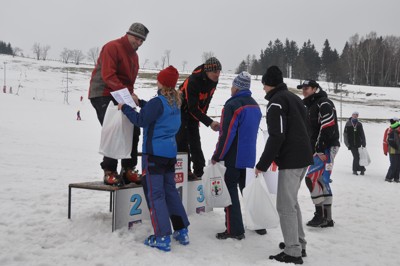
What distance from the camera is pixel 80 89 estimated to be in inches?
2138

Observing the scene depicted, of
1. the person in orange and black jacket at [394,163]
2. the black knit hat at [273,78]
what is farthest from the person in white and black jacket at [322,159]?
the person in orange and black jacket at [394,163]

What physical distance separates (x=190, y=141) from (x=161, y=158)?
1.55 metres

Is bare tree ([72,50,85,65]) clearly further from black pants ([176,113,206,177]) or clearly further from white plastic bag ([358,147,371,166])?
black pants ([176,113,206,177])

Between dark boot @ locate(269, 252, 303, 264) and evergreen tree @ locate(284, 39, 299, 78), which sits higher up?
evergreen tree @ locate(284, 39, 299, 78)

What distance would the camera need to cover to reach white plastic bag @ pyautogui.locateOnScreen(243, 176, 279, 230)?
4355mm

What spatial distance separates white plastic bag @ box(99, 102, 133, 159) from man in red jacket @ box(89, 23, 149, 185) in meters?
0.27

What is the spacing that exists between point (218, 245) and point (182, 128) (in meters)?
1.87

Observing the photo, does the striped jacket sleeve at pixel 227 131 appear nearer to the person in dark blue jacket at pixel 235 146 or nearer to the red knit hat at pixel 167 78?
the person in dark blue jacket at pixel 235 146

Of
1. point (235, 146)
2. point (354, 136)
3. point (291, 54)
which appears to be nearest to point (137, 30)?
point (235, 146)

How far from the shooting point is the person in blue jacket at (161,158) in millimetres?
4082

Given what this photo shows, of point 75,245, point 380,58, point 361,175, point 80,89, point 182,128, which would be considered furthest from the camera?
point 380,58

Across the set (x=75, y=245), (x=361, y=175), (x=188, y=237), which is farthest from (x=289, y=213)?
(x=361, y=175)

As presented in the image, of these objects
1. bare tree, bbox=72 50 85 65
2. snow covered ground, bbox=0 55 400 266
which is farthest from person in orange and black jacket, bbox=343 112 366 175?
bare tree, bbox=72 50 85 65

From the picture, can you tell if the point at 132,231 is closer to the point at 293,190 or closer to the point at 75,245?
the point at 75,245
